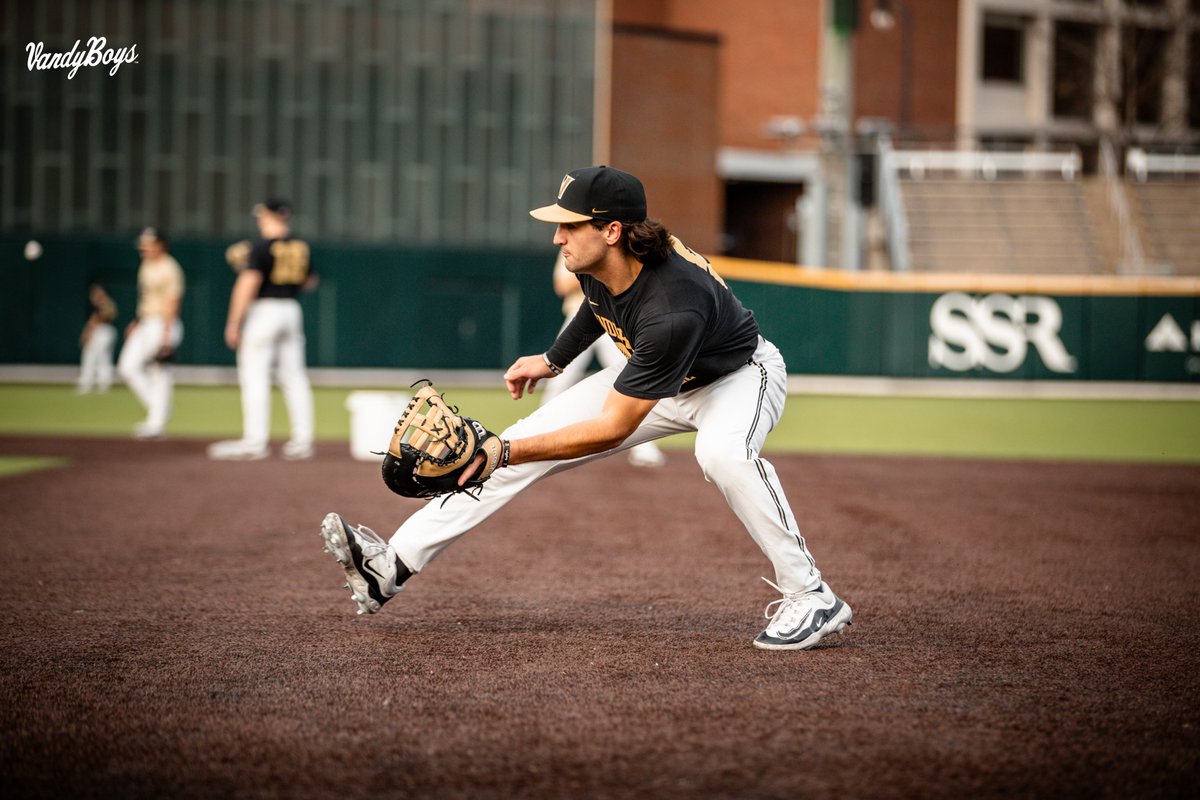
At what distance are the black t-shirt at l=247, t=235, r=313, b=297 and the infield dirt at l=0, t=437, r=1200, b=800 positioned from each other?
3.04 m

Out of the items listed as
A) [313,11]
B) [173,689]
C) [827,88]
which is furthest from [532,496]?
[313,11]

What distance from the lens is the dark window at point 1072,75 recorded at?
42531 mm

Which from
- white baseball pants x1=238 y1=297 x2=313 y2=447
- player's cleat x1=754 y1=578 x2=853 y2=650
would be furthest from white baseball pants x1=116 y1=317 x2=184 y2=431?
player's cleat x1=754 y1=578 x2=853 y2=650

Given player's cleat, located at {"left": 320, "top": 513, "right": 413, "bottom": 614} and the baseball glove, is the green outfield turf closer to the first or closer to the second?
player's cleat, located at {"left": 320, "top": 513, "right": 413, "bottom": 614}

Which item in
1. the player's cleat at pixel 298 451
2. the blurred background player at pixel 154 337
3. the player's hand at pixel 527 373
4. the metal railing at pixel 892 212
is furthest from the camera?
the metal railing at pixel 892 212

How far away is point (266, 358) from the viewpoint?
37.4 ft

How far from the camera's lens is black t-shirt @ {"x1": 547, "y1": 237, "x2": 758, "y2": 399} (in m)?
4.52

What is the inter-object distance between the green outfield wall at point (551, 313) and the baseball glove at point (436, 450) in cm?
1771

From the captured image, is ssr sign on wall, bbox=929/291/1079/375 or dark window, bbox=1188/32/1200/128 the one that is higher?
dark window, bbox=1188/32/1200/128

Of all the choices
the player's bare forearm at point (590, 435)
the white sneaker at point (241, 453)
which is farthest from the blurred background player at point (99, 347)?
the player's bare forearm at point (590, 435)

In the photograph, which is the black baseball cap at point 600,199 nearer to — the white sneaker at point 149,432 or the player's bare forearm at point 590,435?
the player's bare forearm at point 590,435

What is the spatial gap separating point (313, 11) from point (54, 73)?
20.0 feet

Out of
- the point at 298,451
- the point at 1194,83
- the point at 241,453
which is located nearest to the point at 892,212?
the point at 1194,83

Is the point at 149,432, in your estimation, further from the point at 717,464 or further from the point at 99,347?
the point at 717,464
